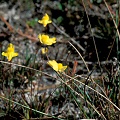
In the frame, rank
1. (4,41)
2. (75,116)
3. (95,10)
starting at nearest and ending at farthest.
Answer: (75,116)
(4,41)
(95,10)

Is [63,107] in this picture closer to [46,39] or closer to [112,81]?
[112,81]

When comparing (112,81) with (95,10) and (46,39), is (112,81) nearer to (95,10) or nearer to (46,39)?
(46,39)

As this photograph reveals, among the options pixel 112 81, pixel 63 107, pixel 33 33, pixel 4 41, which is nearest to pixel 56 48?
pixel 33 33

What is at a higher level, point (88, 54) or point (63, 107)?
point (88, 54)

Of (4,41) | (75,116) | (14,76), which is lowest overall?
(75,116)

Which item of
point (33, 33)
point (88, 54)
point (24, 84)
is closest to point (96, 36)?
point (88, 54)

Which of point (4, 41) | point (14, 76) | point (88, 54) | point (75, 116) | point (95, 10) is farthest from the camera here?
point (95, 10)

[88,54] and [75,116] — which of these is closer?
[75,116]

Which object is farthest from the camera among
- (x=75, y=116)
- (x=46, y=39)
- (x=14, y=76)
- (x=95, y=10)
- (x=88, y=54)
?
(x=95, y=10)

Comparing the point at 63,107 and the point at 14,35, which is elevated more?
the point at 14,35
